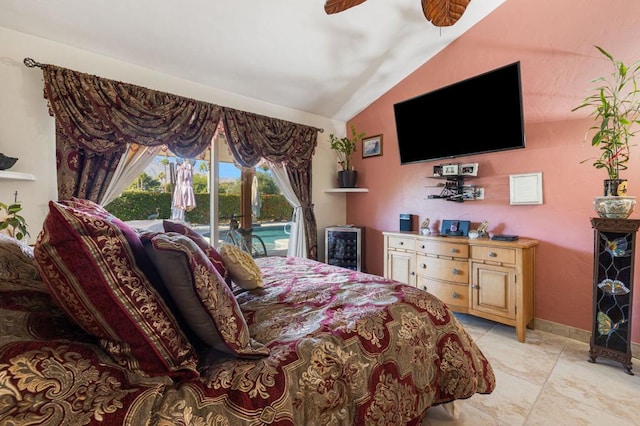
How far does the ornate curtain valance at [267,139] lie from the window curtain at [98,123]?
51cm

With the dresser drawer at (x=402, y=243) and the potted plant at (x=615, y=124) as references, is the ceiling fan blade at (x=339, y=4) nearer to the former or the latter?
the potted plant at (x=615, y=124)

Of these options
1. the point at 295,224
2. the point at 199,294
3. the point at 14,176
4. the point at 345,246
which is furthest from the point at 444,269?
the point at 14,176

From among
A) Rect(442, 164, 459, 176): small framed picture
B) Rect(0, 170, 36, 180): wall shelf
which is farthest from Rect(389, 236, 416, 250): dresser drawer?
Rect(0, 170, 36, 180): wall shelf

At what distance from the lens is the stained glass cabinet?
1.91m

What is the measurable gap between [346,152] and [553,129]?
225 centimetres

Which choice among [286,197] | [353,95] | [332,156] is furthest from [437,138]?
[286,197]

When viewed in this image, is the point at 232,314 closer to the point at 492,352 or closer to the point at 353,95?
the point at 492,352

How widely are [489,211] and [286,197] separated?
2.30m

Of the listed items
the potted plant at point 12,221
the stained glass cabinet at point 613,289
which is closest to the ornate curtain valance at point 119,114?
the potted plant at point 12,221

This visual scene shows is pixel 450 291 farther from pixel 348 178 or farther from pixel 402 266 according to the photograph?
pixel 348 178

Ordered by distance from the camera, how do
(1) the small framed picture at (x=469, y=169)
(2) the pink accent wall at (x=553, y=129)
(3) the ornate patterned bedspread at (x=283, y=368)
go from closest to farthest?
(3) the ornate patterned bedspread at (x=283, y=368) < (2) the pink accent wall at (x=553, y=129) < (1) the small framed picture at (x=469, y=169)

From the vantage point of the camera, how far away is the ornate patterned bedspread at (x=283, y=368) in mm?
622

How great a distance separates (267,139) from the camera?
126 inches

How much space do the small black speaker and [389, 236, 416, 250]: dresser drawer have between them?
34cm
